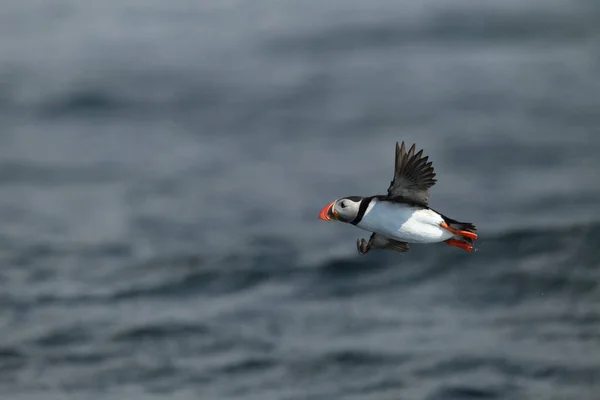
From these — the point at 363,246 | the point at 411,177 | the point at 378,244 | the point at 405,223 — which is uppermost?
the point at 411,177

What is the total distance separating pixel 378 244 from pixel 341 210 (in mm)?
1112

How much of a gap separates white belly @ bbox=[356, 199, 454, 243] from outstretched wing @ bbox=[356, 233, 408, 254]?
0.50 m

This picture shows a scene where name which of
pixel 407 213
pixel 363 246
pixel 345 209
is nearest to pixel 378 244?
pixel 363 246

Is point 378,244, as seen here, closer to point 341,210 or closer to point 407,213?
point 407,213

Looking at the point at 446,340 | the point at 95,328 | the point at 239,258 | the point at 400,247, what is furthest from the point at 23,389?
the point at 400,247

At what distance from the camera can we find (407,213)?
11.6 m

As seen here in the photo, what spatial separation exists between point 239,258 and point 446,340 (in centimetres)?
1038

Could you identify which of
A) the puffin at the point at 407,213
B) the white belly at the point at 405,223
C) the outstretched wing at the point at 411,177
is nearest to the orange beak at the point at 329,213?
the puffin at the point at 407,213

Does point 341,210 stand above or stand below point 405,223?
above

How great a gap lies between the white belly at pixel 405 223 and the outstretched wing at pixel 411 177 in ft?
0.42

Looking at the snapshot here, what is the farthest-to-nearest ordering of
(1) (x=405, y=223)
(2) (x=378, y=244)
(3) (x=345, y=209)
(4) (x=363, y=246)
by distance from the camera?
1. (2) (x=378, y=244)
2. (4) (x=363, y=246)
3. (3) (x=345, y=209)
4. (1) (x=405, y=223)

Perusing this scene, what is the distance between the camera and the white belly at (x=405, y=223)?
37.3 feet

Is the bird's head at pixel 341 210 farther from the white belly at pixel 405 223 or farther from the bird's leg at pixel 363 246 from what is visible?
the bird's leg at pixel 363 246

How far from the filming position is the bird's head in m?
11.4
